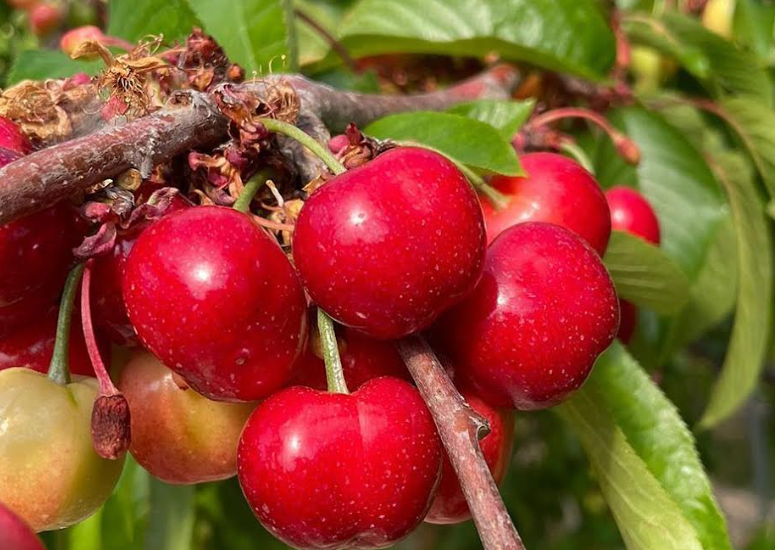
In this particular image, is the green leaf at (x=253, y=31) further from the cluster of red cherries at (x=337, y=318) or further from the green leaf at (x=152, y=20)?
the cluster of red cherries at (x=337, y=318)

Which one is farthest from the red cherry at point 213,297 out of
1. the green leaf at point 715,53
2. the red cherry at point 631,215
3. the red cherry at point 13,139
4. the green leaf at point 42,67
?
the green leaf at point 715,53

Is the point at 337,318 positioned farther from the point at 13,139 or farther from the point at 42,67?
the point at 42,67

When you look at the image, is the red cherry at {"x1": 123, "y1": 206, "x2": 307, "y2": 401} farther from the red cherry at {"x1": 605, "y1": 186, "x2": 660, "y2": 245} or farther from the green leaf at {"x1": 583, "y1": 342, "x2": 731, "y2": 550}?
the red cherry at {"x1": 605, "y1": 186, "x2": 660, "y2": 245}

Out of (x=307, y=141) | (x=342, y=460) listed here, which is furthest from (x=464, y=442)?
(x=307, y=141)

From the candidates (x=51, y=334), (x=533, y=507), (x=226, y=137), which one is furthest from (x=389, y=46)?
(x=533, y=507)

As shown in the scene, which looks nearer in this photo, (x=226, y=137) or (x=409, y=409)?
(x=409, y=409)

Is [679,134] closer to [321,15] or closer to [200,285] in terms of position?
[321,15]
